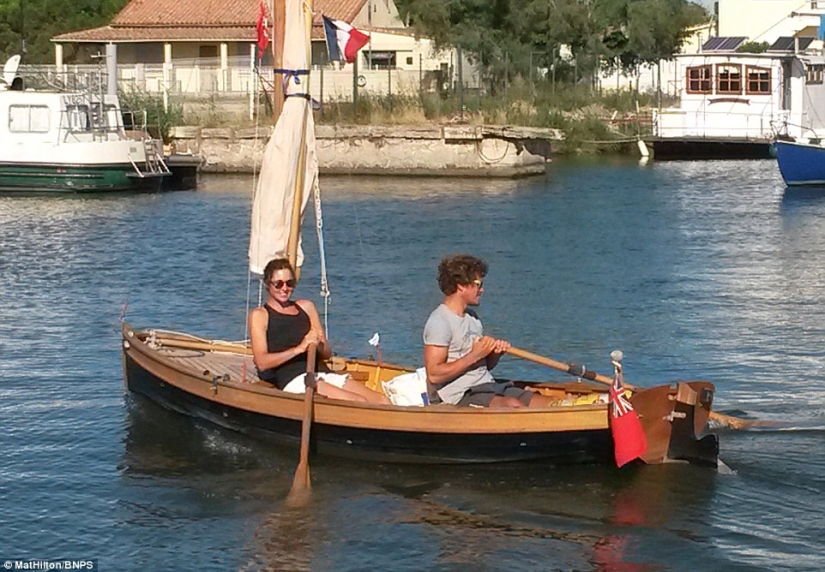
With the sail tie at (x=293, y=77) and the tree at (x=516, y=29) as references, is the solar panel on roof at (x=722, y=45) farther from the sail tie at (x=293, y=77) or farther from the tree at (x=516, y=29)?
the sail tie at (x=293, y=77)

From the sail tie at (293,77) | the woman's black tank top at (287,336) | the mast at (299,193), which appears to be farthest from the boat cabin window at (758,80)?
the woman's black tank top at (287,336)

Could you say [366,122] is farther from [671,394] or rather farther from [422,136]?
[671,394]

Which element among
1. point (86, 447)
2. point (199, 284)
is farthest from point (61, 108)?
point (86, 447)

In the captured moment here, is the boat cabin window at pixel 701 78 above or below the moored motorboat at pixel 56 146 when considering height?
above

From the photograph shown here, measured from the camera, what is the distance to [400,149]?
4288 centimetres

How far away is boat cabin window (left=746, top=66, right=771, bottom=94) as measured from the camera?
51156 millimetres

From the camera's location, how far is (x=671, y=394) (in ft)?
37.2

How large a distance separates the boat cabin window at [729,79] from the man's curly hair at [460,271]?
41676mm

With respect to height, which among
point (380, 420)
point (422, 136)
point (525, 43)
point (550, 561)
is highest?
point (525, 43)

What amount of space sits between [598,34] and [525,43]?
2854mm

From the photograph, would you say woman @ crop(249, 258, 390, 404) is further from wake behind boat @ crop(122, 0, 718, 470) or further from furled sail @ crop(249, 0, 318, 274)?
furled sail @ crop(249, 0, 318, 274)

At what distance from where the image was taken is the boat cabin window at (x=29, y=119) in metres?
36.8

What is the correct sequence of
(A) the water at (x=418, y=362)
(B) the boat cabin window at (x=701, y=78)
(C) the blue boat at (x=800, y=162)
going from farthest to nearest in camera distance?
1. (B) the boat cabin window at (x=701, y=78)
2. (C) the blue boat at (x=800, y=162)
3. (A) the water at (x=418, y=362)

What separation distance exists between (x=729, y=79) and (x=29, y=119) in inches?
991
